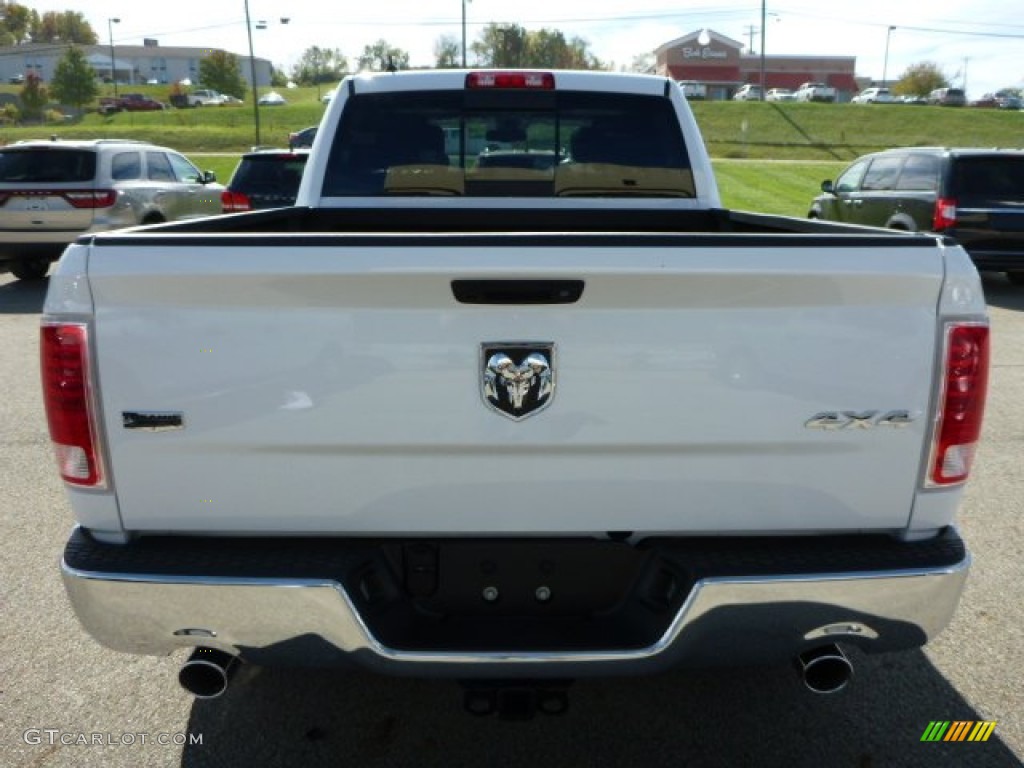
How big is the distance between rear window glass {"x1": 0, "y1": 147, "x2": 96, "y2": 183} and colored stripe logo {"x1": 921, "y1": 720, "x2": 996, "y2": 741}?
1213 cm

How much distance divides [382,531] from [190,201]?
1332cm

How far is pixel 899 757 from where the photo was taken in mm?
2805

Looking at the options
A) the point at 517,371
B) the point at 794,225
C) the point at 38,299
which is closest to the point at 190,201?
the point at 38,299

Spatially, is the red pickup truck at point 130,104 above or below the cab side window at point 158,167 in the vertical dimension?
above

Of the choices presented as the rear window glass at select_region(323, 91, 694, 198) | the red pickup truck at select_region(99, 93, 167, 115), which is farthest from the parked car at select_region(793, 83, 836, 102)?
the rear window glass at select_region(323, 91, 694, 198)

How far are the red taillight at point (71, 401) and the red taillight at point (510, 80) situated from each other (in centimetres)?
262

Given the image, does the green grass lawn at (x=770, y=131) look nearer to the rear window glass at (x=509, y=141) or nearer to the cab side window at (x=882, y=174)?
the cab side window at (x=882, y=174)

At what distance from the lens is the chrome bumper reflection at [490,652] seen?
2.19 metres

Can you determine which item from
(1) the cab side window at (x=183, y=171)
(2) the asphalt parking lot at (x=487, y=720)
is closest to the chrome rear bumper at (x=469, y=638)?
(2) the asphalt parking lot at (x=487, y=720)

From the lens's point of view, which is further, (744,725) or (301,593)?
(744,725)

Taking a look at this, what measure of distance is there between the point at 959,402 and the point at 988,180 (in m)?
10.8

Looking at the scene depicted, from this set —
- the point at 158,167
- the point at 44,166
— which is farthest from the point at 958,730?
the point at 158,167

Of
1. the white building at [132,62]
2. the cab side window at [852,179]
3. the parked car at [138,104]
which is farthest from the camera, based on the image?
the white building at [132,62]

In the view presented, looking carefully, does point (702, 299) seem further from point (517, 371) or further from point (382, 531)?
point (382, 531)
